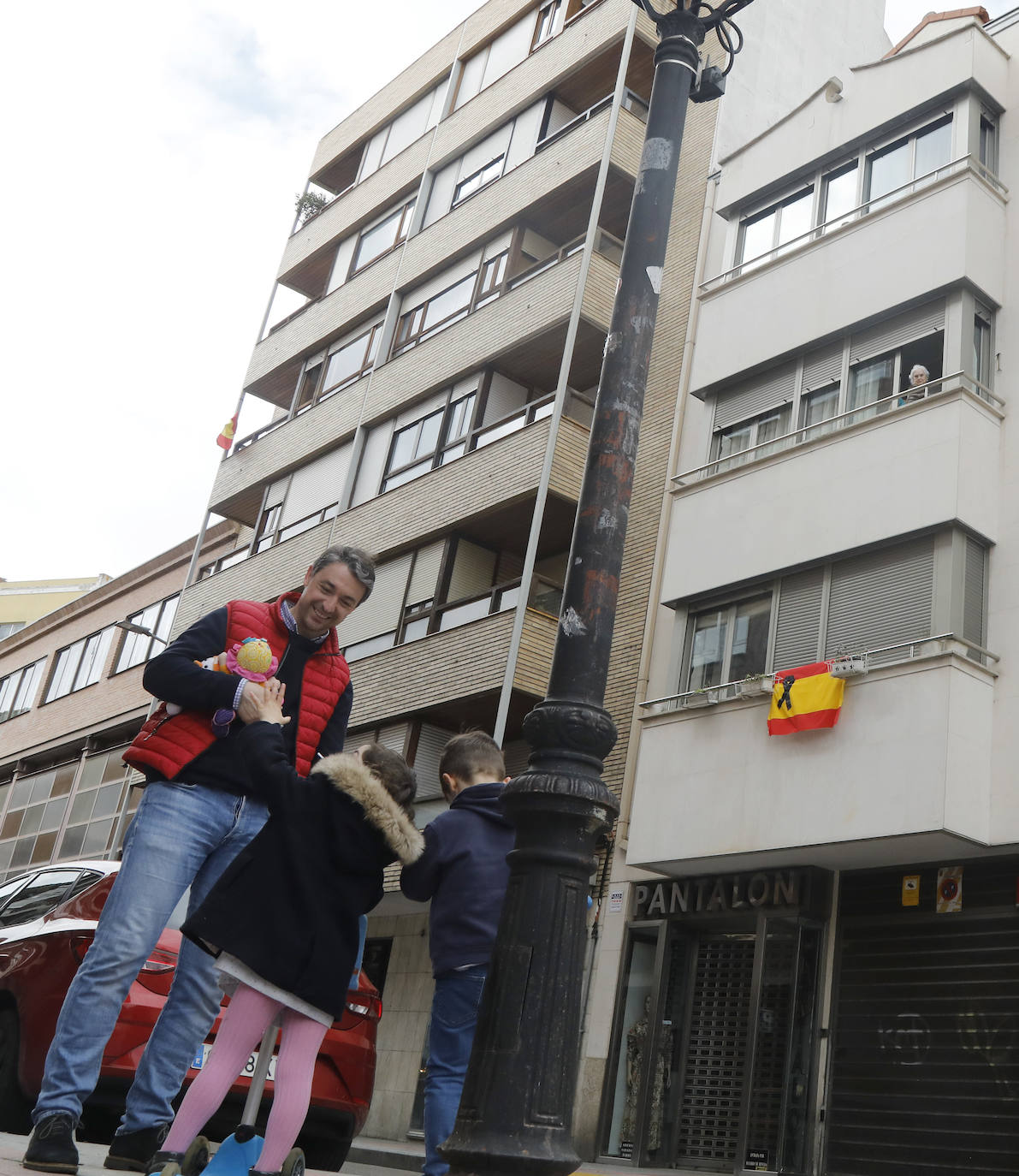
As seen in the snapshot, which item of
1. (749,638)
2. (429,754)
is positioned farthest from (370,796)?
(429,754)

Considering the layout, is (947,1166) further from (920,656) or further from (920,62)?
(920,62)

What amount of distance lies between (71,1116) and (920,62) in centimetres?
1773

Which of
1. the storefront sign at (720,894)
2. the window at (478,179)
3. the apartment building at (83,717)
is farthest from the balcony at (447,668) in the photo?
the apartment building at (83,717)

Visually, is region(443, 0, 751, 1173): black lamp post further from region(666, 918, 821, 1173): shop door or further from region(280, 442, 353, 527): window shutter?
region(280, 442, 353, 527): window shutter

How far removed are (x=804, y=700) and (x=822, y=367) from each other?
503 cm

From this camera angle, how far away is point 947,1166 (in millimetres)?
13258

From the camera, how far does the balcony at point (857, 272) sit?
1642 centimetres

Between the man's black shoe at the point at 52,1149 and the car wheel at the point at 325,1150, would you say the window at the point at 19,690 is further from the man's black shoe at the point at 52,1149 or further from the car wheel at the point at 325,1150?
the man's black shoe at the point at 52,1149

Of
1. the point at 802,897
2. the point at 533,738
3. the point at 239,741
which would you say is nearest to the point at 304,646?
the point at 239,741

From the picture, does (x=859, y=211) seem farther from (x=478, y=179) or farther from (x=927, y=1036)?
(x=478, y=179)

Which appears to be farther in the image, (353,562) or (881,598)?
(881,598)

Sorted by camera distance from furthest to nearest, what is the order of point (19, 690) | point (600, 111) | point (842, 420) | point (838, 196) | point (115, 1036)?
point (19, 690) < point (600, 111) < point (838, 196) < point (842, 420) < point (115, 1036)

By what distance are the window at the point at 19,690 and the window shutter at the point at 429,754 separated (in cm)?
2442

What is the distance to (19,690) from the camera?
4428 cm
